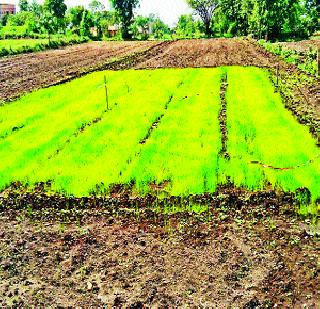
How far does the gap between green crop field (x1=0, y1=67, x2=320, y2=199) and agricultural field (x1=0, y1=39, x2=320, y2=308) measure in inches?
1.9

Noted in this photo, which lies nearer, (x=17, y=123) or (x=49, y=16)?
(x=17, y=123)

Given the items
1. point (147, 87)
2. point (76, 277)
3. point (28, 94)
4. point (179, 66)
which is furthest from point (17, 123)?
point (179, 66)

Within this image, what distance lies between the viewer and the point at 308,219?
26.7ft

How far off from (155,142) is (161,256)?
5.51m

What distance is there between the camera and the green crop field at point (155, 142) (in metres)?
9.83

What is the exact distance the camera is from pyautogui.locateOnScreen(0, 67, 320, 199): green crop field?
9828mm

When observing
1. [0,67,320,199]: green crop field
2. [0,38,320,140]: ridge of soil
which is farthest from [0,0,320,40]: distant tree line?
[0,67,320,199]: green crop field

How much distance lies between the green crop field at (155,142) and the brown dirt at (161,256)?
1054mm

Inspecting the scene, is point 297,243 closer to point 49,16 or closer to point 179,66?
point 179,66

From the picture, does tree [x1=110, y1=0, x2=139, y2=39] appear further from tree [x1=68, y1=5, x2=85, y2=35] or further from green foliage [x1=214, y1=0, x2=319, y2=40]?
green foliage [x1=214, y1=0, x2=319, y2=40]

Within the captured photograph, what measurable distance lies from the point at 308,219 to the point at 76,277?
14.2ft

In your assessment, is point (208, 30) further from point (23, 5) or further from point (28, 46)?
point (23, 5)

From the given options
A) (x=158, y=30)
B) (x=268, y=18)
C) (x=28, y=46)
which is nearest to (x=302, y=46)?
(x=268, y=18)

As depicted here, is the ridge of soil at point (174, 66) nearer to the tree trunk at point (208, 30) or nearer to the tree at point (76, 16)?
the tree at point (76, 16)
